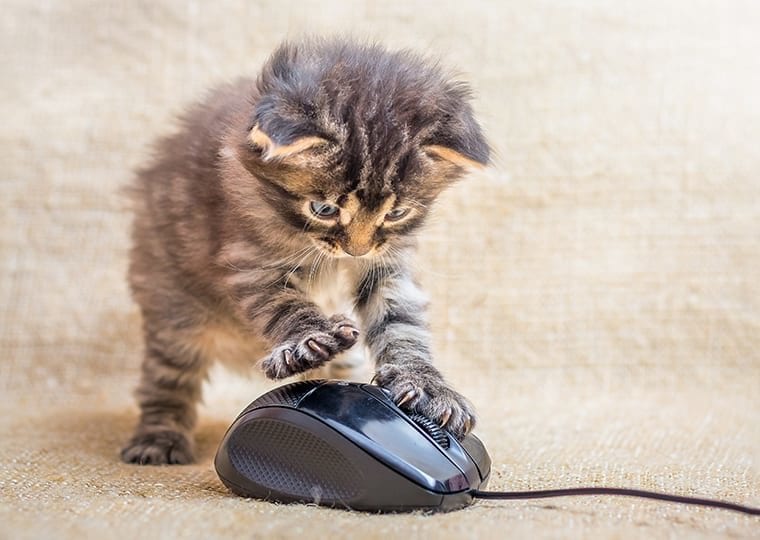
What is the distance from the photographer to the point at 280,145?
1468mm

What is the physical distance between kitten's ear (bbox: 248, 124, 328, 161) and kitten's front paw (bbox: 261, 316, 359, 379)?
0.95ft

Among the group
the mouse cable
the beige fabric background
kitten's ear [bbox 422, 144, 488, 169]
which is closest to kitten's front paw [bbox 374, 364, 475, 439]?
the mouse cable

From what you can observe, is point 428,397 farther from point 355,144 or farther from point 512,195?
point 512,195

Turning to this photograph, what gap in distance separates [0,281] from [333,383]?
5.19 ft

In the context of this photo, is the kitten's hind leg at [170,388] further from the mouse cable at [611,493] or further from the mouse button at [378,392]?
the mouse cable at [611,493]

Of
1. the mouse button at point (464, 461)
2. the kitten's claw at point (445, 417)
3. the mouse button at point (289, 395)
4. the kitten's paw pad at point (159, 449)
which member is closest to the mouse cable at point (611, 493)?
the mouse button at point (464, 461)

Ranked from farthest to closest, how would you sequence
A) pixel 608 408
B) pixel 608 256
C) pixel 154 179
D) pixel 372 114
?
pixel 608 256, pixel 608 408, pixel 154 179, pixel 372 114

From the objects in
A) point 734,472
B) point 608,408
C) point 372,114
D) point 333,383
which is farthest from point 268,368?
point 608,408

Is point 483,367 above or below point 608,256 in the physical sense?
below

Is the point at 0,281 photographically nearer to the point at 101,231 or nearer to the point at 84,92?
the point at 101,231

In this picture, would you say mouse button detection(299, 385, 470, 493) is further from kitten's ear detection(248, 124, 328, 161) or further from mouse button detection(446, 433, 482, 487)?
kitten's ear detection(248, 124, 328, 161)

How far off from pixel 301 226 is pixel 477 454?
520mm

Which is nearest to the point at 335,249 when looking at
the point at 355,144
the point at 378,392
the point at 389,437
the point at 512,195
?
the point at 355,144

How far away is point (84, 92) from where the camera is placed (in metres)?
2.80
